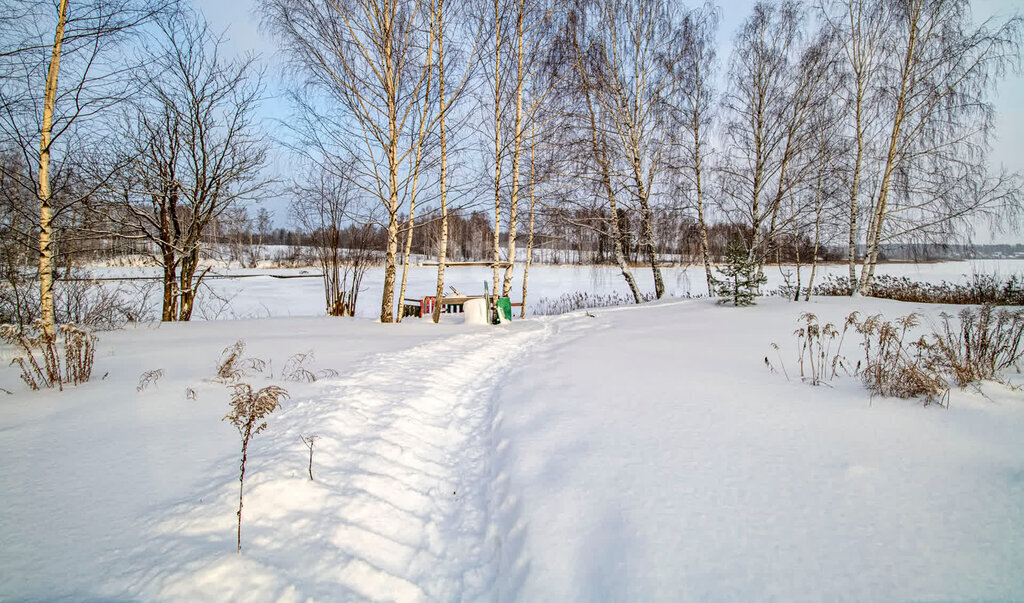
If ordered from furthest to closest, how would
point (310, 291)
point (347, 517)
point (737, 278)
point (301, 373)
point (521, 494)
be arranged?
1. point (310, 291)
2. point (737, 278)
3. point (301, 373)
4. point (521, 494)
5. point (347, 517)

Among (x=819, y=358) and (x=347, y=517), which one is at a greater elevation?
(x=819, y=358)

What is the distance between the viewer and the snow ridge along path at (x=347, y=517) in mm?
1462

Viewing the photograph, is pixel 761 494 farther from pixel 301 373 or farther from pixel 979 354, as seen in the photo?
pixel 301 373

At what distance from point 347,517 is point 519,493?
903 millimetres

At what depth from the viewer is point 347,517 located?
75.5 inches

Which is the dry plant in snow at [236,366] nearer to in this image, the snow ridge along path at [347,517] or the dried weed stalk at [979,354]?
the snow ridge along path at [347,517]

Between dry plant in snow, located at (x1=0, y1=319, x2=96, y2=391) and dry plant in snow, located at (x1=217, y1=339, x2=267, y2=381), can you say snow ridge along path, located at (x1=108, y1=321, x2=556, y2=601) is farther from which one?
dry plant in snow, located at (x1=0, y1=319, x2=96, y2=391)

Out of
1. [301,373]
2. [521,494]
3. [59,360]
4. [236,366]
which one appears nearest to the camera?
[521,494]

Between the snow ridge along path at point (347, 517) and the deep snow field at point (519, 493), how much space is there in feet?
0.04

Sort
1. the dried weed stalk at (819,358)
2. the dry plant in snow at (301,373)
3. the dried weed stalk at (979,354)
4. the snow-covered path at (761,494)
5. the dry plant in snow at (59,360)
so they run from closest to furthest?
1. the snow-covered path at (761,494)
2. the dried weed stalk at (979,354)
3. the dry plant in snow at (59,360)
4. the dried weed stalk at (819,358)
5. the dry plant in snow at (301,373)

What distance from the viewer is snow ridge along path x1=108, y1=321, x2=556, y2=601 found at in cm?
146

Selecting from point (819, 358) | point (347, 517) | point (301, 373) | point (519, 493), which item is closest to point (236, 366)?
point (301, 373)

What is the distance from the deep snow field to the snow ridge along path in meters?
0.01

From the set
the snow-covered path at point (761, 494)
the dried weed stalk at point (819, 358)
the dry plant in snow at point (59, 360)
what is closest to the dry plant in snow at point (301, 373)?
the dry plant in snow at point (59, 360)
